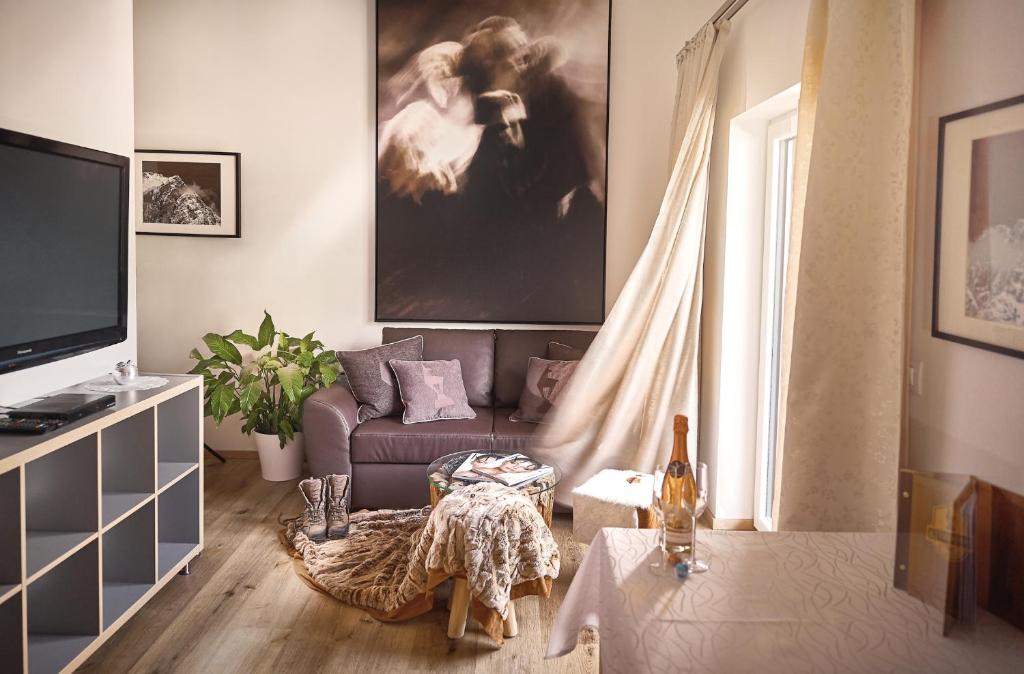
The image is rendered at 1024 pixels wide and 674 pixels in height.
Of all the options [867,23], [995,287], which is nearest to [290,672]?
[995,287]

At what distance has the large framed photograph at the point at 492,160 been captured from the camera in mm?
4723

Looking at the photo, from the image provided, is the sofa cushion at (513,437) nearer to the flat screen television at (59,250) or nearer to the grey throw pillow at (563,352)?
the grey throw pillow at (563,352)

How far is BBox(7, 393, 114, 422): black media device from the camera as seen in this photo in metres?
2.44

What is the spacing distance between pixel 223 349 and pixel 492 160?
1790 mm

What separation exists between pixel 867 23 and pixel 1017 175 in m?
0.63

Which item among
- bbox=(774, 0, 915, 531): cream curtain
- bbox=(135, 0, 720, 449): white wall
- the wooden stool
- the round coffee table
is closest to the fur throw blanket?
the wooden stool

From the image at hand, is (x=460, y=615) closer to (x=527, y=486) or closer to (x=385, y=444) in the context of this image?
(x=527, y=486)

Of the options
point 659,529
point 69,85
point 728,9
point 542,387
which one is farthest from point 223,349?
point 659,529

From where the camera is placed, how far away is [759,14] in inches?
136

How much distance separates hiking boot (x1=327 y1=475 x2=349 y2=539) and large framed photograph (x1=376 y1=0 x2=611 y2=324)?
4.44ft

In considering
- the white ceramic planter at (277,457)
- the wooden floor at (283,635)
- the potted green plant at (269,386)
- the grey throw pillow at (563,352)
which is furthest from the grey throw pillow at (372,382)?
the wooden floor at (283,635)

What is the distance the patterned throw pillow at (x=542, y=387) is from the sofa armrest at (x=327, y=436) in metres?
0.86

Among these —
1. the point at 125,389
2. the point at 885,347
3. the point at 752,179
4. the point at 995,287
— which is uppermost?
the point at 752,179

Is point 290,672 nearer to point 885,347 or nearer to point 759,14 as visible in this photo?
point 885,347
